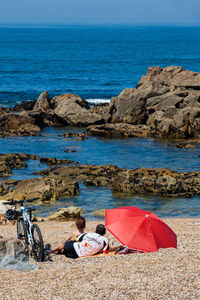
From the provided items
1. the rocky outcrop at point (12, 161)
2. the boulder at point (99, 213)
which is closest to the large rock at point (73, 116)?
the rocky outcrop at point (12, 161)

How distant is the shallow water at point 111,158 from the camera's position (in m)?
21.4

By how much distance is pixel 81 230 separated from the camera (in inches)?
477

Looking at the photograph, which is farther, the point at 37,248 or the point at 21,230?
the point at 21,230

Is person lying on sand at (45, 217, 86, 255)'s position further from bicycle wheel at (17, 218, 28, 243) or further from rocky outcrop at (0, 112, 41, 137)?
rocky outcrop at (0, 112, 41, 137)

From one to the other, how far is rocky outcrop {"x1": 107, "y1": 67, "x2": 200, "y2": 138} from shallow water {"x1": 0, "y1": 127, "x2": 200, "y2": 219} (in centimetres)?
234

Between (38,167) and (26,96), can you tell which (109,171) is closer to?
(38,167)

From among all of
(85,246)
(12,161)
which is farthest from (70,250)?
(12,161)

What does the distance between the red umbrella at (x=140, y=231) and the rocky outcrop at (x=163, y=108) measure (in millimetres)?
26470

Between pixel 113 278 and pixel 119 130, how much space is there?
30.0 metres

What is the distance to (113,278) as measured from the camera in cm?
983

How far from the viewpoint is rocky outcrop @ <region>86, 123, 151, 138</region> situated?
39.0 meters

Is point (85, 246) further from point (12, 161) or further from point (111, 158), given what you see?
point (111, 158)

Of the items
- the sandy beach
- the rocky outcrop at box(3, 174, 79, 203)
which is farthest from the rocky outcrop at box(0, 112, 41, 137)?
the sandy beach

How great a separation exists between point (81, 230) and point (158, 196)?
443 inches
